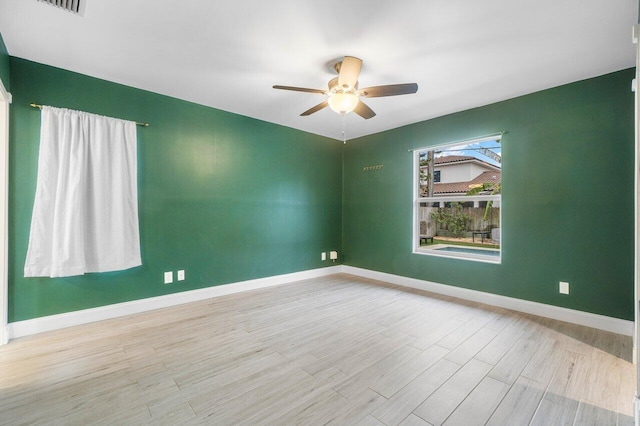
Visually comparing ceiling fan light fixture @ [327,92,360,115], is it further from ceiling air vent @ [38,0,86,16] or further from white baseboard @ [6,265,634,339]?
white baseboard @ [6,265,634,339]

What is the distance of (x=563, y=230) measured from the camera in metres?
3.06

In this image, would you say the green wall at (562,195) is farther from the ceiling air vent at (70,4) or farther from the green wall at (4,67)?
the green wall at (4,67)

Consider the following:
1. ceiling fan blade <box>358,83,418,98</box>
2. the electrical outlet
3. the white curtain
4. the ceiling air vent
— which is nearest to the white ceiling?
the ceiling air vent

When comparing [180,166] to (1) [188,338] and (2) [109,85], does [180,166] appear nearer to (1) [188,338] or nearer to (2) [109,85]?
(2) [109,85]

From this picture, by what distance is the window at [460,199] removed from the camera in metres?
3.69

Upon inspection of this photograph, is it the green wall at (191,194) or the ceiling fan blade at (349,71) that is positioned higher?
the ceiling fan blade at (349,71)

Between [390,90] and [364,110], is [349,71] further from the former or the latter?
[364,110]

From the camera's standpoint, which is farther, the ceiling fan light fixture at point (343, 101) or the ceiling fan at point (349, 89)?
the ceiling fan light fixture at point (343, 101)

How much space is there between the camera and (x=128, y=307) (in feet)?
10.3

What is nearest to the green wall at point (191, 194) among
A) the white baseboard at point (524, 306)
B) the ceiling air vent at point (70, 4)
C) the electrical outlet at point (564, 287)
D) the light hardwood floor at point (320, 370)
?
the light hardwood floor at point (320, 370)

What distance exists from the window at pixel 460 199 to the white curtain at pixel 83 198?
3.89 meters

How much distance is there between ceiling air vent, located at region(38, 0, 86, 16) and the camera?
186cm

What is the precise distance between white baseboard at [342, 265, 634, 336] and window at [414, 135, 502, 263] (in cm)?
47

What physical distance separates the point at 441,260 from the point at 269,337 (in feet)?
8.91
